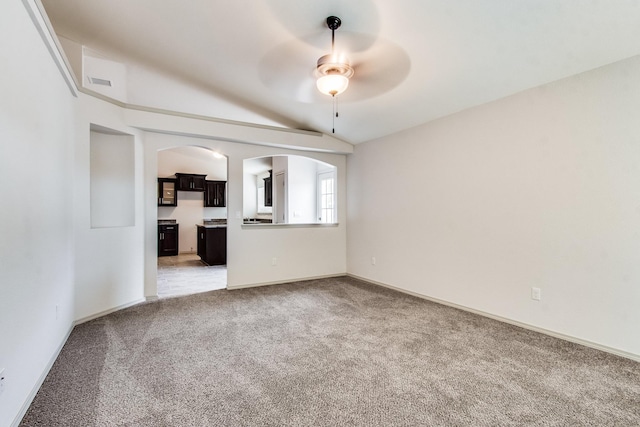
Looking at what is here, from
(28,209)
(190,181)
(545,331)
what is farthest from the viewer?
(190,181)

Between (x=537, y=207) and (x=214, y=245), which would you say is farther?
(x=214, y=245)

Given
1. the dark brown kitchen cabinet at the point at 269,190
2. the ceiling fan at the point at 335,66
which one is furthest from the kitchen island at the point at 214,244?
the ceiling fan at the point at 335,66

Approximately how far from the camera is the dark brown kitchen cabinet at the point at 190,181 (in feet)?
27.3

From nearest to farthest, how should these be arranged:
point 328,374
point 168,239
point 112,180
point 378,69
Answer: point 328,374 → point 378,69 → point 112,180 → point 168,239

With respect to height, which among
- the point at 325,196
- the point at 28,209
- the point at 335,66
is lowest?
the point at 28,209

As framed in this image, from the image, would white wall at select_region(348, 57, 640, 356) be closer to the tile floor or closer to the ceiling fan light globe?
the ceiling fan light globe

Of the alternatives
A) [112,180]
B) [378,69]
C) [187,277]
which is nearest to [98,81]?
[112,180]

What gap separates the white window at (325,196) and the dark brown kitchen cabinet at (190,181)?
379 centimetres

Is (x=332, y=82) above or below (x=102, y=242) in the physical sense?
above

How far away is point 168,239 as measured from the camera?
8227mm

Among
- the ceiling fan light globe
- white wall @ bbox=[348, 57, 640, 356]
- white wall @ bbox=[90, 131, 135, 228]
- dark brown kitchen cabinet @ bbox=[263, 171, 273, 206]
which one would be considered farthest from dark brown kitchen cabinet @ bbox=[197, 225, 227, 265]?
the ceiling fan light globe

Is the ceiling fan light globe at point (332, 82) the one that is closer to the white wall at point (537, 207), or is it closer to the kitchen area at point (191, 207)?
the white wall at point (537, 207)

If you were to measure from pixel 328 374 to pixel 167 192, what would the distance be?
7699 mm

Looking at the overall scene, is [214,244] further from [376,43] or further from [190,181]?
[376,43]
